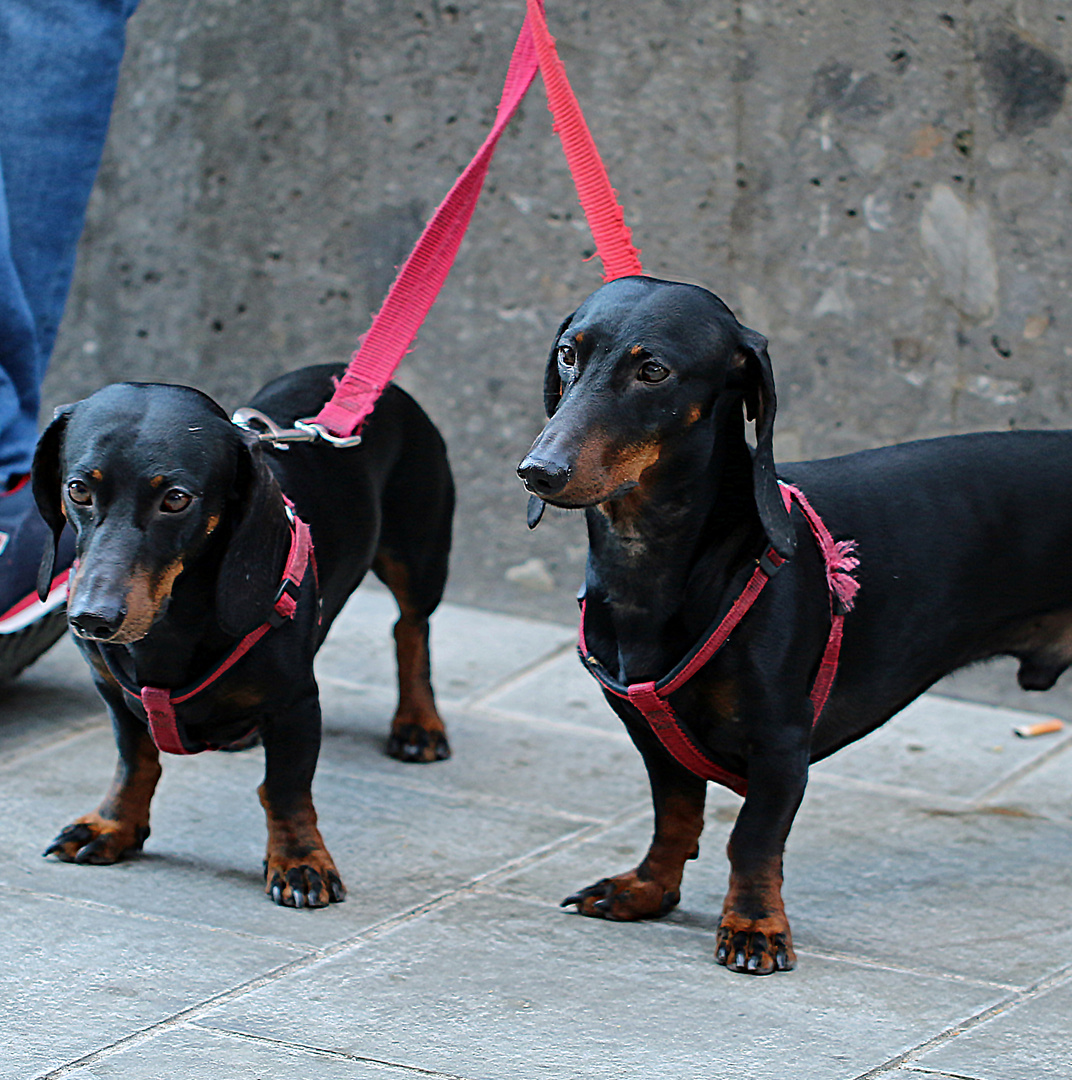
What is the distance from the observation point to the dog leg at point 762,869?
276 cm

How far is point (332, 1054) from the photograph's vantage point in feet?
7.93

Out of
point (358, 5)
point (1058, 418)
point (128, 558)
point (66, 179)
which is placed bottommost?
point (128, 558)

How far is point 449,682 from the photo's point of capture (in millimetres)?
4551

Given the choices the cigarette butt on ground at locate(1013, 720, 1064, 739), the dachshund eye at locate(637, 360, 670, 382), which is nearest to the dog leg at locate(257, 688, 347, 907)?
the dachshund eye at locate(637, 360, 670, 382)

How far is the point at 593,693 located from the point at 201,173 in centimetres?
228

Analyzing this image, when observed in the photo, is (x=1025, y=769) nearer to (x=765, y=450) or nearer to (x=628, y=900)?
Answer: (x=628, y=900)

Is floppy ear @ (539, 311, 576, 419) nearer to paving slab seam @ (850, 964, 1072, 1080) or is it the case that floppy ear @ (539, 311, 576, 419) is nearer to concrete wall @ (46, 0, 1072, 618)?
paving slab seam @ (850, 964, 1072, 1080)

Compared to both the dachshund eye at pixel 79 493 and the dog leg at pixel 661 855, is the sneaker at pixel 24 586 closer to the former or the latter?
the dachshund eye at pixel 79 493

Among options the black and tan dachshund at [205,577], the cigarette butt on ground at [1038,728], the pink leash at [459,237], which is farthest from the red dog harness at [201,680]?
the cigarette butt on ground at [1038,728]

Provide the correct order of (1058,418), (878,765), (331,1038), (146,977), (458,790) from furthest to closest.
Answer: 1. (1058,418)
2. (878,765)
3. (458,790)
4. (146,977)
5. (331,1038)

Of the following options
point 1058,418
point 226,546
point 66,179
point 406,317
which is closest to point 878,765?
point 1058,418

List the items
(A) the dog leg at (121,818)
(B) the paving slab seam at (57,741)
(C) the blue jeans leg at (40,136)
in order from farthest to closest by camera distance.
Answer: (C) the blue jeans leg at (40,136), (B) the paving slab seam at (57,741), (A) the dog leg at (121,818)

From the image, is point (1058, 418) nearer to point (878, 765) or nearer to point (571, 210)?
point (878, 765)

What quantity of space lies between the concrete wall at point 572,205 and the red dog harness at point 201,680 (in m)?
2.09
